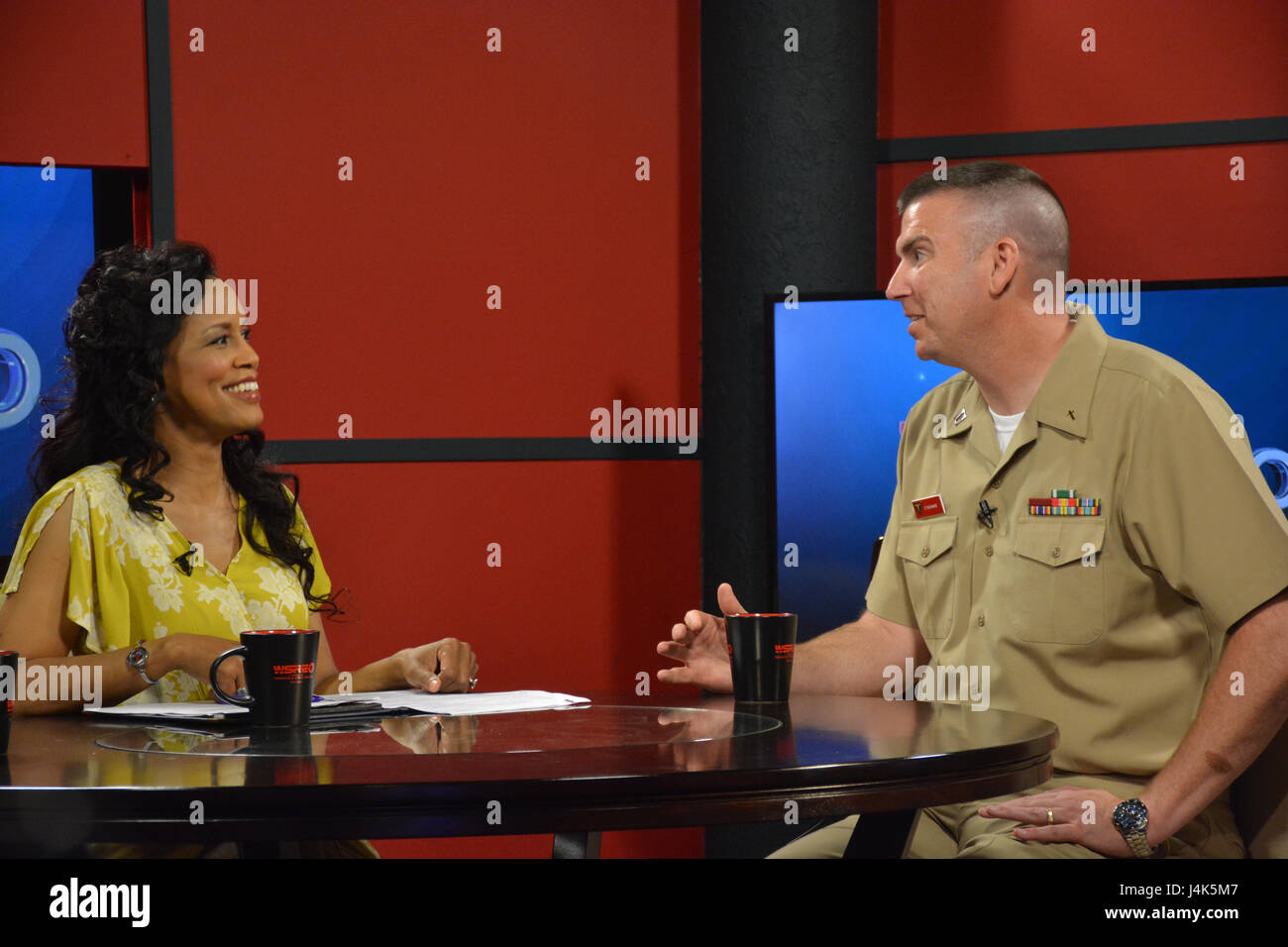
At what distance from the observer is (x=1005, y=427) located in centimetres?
233

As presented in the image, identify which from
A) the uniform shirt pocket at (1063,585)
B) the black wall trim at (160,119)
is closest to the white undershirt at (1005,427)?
the uniform shirt pocket at (1063,585)

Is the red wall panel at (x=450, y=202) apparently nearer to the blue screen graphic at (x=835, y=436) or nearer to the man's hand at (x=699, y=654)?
the blue screen graphic at (x=835, y=436)

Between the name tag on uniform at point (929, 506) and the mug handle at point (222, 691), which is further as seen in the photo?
the name tag on uniform at point (929, 506)

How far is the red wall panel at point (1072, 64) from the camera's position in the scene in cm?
384

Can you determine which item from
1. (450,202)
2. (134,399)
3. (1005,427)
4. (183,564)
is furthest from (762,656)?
(450,202)

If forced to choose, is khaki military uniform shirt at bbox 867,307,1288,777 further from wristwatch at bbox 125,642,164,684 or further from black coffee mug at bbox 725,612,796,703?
wristwatch at bbox 125,642,164,684

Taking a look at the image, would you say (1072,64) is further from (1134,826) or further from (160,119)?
(1134,826)

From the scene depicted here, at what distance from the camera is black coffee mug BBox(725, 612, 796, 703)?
196 centimetres

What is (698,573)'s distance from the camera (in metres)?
4.08

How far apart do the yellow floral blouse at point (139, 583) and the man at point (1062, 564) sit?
0.85m

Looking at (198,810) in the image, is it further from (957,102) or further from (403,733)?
(957,102)

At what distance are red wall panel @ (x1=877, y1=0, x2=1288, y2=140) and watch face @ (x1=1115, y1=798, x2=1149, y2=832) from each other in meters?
2.58

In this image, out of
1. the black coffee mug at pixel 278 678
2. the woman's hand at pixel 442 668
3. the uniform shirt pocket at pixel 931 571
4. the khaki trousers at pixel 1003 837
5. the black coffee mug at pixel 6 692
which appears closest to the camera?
the black coffee mug at pixel 6 692

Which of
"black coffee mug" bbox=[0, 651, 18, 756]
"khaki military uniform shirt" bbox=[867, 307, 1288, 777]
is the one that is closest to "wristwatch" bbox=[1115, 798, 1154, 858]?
"khaki military uniform shirt" bbox=[867, 307, 1288, 777]
